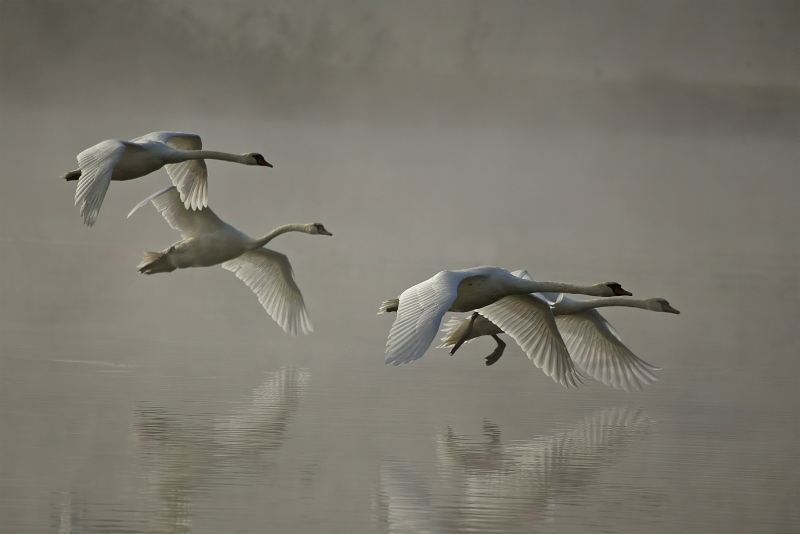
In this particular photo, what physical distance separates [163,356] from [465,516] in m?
4.86

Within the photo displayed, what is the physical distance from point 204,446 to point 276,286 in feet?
16.3

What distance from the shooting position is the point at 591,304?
411 inches

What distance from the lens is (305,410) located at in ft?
29.2

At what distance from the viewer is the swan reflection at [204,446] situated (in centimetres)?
667

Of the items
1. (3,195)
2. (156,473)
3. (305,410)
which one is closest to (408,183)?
(3,195)

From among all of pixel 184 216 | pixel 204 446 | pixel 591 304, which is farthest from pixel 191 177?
pixel 204 446

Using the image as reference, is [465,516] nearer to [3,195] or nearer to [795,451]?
[795,451]

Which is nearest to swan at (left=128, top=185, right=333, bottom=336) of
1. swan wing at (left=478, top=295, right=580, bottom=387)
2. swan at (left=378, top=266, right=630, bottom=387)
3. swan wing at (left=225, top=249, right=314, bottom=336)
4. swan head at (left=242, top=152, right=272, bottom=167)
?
swan wing at (left=225, top=249, right=314, bottom=336)

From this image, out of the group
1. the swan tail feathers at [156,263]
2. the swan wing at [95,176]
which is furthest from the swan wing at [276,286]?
the swan wing at [95,176]

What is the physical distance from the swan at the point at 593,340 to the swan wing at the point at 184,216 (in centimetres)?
236

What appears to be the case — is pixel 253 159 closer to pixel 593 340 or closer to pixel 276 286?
pixel 276 286

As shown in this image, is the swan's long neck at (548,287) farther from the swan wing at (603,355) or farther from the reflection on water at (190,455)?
the reflection on water at (190,455)

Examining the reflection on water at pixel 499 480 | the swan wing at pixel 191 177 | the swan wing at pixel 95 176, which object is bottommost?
the reflection on water at pixel 499 480

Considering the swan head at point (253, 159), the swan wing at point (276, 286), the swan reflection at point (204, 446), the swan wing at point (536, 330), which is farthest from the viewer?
the swan wing at point (276, 286)
